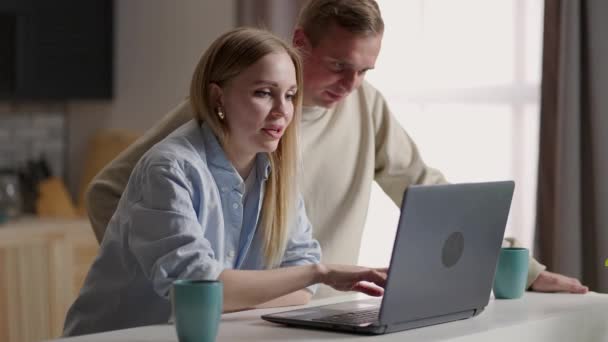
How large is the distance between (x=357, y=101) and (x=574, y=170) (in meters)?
0.70

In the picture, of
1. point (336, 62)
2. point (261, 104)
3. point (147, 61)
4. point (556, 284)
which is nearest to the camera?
point (261, 104)

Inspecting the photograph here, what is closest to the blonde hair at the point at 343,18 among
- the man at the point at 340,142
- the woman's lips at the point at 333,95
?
the man at the point at 340,142

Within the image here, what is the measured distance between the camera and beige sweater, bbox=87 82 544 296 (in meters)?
2.45

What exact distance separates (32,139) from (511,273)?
10.1 ft

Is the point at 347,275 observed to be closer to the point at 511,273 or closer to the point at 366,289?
the point at 366,289

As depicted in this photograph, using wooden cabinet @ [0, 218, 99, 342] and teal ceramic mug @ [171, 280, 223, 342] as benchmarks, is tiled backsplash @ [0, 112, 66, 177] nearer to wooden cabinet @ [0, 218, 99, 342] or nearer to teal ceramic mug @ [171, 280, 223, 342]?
wooden cabinet @ [0, 218, 99, 342]

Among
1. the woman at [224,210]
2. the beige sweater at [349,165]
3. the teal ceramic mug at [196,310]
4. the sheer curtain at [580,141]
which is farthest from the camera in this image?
the sheer curtain at [580,141]

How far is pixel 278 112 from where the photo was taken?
1843 mm

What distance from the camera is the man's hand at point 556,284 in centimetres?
206

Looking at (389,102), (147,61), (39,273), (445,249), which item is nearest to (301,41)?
(445,249)

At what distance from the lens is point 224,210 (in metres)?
1.86

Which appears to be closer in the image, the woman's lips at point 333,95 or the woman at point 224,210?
the woman at point 224,210

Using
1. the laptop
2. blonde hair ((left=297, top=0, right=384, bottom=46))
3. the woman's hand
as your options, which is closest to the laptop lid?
the laptop

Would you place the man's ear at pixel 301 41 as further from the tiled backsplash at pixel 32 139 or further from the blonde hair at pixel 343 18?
the tiled backsplash at pixel 32 139
